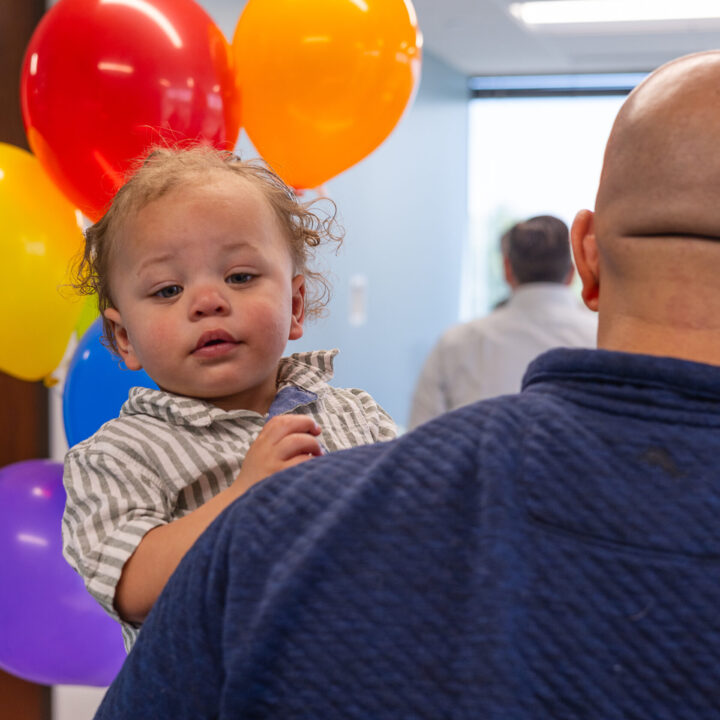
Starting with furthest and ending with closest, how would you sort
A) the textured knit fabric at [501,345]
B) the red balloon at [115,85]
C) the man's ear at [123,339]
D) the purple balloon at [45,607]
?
the textured knit fabric at [501,345] < the purple balloon at [45,607] < the red balloon at [115,85] < the man's ear at [123,339]

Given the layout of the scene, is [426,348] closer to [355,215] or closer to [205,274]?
[355,215]

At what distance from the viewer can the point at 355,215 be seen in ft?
15.0

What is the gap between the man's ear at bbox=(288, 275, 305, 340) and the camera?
3.78 feet

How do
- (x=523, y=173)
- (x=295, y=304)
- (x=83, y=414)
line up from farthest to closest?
1. (x=523, y=173)
2. (x=83, y=414)
3. (x=295, y=304)

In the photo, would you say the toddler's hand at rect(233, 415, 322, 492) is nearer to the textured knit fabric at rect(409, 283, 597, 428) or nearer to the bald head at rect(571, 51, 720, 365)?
the bald head at rect(571, 51, 720, 365)

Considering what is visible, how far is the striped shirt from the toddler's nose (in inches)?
3.9

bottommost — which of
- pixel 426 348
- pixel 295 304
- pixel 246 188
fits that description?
pixel 426 348

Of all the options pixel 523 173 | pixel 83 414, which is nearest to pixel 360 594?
pixel 83 414

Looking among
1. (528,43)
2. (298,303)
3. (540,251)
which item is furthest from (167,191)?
(528,43)

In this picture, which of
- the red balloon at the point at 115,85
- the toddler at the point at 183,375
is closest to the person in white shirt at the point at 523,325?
the red balloon at the point at 115,85

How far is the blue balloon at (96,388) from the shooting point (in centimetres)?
156

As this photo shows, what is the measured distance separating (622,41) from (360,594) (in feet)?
17.8

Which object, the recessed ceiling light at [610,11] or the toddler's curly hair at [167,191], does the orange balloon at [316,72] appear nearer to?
the toddler's curly hair at [167,191]

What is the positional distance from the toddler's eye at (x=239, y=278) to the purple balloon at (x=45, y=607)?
82cm
